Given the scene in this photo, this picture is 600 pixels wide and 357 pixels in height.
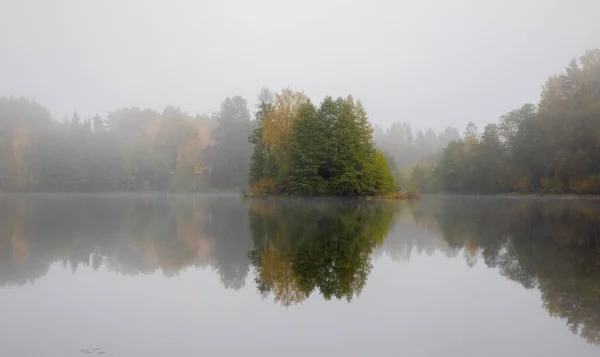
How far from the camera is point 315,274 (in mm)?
9336

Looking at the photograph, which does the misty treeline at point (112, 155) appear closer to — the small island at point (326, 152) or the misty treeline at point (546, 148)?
the small island at point (326, 152)

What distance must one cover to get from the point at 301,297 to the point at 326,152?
37535 millimetres

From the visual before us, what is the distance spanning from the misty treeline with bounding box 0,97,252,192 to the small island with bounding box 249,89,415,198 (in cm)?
3729

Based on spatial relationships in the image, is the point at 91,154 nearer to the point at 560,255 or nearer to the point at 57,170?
the point at 57,170

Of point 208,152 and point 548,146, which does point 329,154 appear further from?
point 208,152

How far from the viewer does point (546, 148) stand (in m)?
62.2

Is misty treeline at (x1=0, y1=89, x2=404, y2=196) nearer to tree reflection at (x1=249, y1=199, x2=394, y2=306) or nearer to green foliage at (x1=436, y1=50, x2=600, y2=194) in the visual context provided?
green foliage at (x1=436, y1=50, x2=600, y2=194)

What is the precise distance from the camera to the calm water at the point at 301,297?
570cm

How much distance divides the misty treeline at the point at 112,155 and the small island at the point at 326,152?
37.3 m

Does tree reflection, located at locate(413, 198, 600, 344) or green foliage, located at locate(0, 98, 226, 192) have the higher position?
green foliage, located at locate(0, 98, 226, 192)

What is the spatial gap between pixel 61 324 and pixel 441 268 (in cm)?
755

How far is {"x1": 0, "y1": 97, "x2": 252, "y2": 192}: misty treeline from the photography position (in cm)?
7900

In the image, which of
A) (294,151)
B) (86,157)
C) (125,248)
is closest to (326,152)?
(294,151)

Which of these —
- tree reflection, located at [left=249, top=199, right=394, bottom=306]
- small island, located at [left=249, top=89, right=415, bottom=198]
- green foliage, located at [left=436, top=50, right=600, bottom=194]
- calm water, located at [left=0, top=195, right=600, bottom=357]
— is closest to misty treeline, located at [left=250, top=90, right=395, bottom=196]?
small island, located at [left=249, top=89, right=415, bottom=198]
